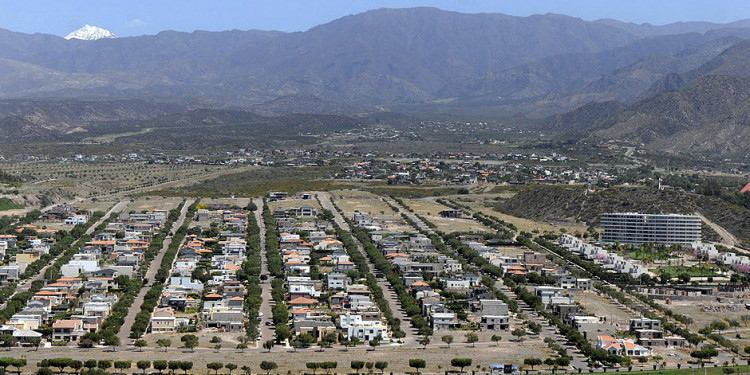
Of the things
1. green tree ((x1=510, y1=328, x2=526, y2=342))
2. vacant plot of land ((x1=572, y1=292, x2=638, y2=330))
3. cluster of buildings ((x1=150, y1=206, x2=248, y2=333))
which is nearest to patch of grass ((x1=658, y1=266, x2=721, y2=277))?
vacant plot of land ((x1=572, y1=292, x2=638, y2=330))

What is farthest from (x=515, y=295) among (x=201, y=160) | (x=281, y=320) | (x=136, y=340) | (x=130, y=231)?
(x=201, y=160)

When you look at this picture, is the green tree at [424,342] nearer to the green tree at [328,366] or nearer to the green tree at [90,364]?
the green tree at [328,366]

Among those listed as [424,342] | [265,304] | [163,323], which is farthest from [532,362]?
[163,323]

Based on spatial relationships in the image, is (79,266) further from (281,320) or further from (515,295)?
(515,295)

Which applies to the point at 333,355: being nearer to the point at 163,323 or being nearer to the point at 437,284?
the point at 163,323

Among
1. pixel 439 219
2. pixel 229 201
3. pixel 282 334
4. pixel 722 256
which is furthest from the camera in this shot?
pixel 229 201

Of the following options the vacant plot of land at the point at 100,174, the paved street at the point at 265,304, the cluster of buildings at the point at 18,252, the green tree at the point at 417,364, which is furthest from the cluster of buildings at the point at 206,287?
the vacant plot of land at the point at 100,174

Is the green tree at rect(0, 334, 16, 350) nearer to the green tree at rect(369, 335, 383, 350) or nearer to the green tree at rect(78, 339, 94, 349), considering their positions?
the green tree at rect(78, 339, 94, 349)
